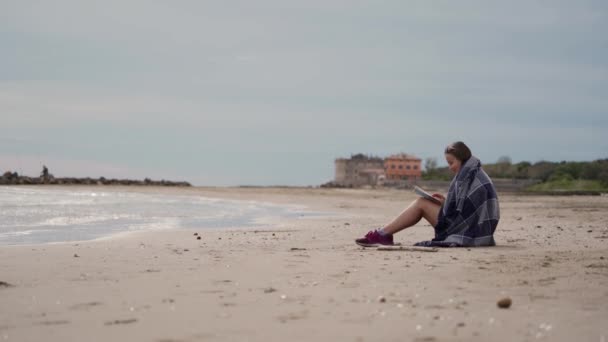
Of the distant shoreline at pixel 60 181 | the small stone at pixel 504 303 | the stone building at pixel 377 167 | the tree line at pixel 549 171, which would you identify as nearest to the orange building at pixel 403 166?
the stone building at pixel 377 167

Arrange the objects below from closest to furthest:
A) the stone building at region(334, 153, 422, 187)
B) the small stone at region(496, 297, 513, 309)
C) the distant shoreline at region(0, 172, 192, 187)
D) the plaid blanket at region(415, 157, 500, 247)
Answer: the small stone at region(496, 297, 513, 309), the plaid blanket at region(415, 157, 500, 247), the distant shoreline at region(0, 172, 192, 187), the stone building at region(334, 153, 422, 187)

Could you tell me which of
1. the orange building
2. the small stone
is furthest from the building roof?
the small stone

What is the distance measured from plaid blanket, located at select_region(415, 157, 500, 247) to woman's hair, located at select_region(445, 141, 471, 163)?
0.17 m

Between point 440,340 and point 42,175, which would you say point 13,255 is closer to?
point 440,340

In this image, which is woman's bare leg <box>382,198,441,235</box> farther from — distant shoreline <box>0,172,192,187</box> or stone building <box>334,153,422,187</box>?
stone building <box>334,153,422,187</box>

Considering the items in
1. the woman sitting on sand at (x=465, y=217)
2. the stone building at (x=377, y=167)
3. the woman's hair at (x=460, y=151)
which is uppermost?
the stone building at (x=377, y=167)

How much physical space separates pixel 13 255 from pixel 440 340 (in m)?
4.93

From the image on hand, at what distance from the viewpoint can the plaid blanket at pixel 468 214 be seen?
7.76 metres

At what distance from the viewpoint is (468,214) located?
309 inches

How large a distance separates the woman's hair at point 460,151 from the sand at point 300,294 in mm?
1231

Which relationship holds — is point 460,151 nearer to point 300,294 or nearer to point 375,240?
point 375,240

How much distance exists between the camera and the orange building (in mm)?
89438

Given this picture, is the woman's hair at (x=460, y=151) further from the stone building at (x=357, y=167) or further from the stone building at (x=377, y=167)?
the stone building at (x=357, y=167)

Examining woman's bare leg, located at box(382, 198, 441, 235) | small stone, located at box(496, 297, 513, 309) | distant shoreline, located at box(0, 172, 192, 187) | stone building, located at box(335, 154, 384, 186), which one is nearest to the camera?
small stone, located at box(496, 297, 513, 309)
